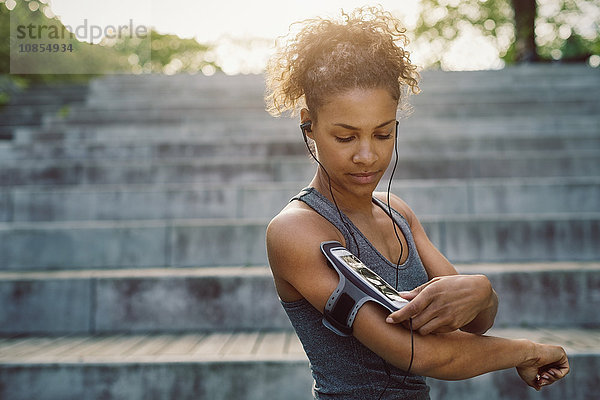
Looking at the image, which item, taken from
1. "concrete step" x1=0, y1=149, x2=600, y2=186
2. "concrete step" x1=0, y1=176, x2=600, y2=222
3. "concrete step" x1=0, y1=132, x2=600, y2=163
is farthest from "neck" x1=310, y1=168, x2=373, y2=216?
"concrete step" x1=0, y1=132, x2=600, y2=163

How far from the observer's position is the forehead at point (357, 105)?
1.24 metres

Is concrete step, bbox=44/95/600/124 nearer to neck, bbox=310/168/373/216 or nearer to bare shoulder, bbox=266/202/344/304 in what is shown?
neck, bbox=310/168/373/216

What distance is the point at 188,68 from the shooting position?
32562mm

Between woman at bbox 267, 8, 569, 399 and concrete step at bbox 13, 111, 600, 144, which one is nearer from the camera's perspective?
woman at bbox 267, 8, 569, 399

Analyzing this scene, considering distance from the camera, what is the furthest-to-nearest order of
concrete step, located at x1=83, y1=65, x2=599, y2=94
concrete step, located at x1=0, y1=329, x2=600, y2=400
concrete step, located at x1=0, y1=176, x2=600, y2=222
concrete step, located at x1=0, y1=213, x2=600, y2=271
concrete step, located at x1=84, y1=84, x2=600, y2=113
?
concrete step, located at x1=83, y1=65, x2=599, y2=94 → concrete step, located at x1=84, y1=84, x2=600, y2=113 → concrete step, located at x1=0, y1=176, x2=600, y2=222 → concrete step, located at x1=0, y1=213, x2=600, y2=271 → concrete step, located at x1=0, y1=329, x2=600, y2=400

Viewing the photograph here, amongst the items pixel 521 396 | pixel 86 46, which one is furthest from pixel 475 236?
pixel 86 46

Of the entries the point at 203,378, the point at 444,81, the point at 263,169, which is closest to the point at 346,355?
the point at 203,378

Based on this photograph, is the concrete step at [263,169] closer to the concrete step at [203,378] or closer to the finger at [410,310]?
the concrete step at [203,378]

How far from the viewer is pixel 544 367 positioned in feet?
4.38

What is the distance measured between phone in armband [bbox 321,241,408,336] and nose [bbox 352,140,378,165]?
0.26 meters

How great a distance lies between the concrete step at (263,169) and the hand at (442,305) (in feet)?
11.2

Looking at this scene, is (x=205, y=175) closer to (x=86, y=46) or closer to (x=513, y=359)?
(x=513, y=359)

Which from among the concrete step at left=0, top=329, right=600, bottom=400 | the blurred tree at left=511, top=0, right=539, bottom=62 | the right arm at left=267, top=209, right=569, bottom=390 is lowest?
the concrete step at left=0, top=329, right=600, bottom=400

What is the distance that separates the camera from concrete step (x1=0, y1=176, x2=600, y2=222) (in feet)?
13.0
